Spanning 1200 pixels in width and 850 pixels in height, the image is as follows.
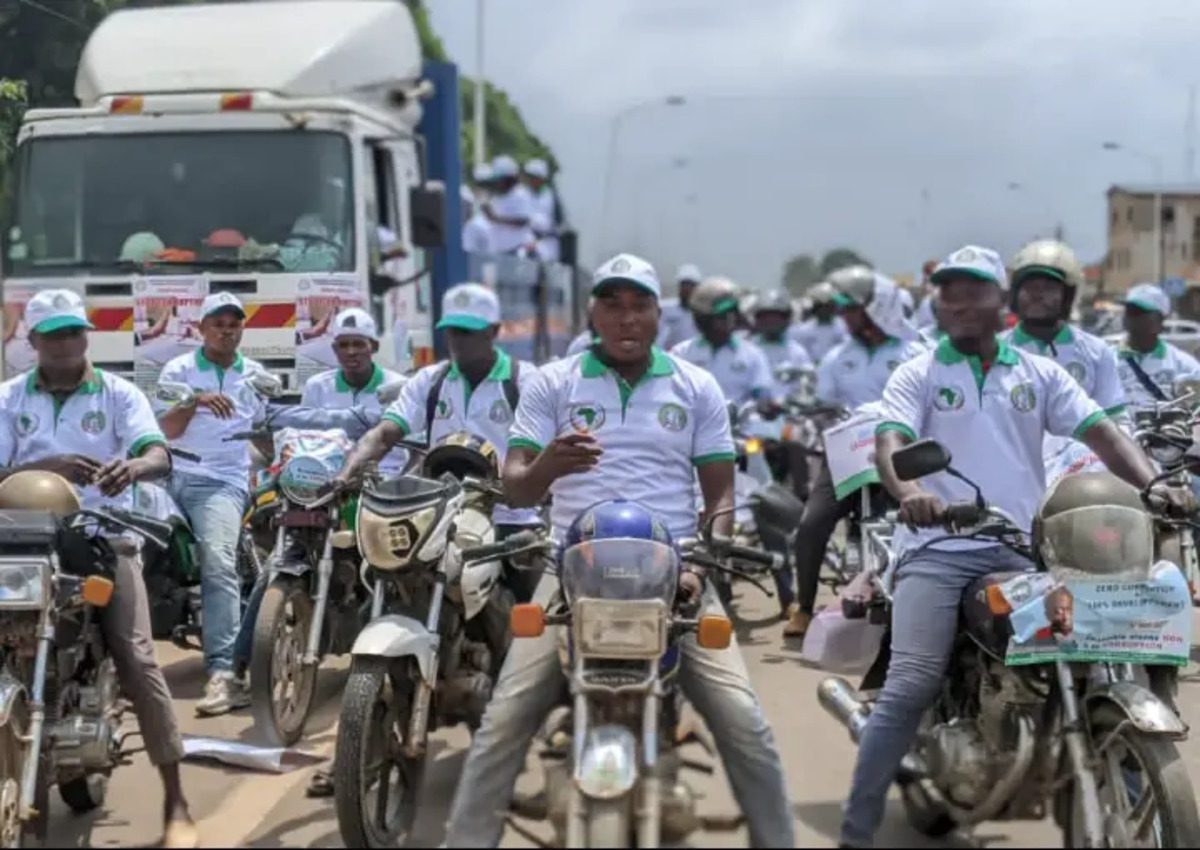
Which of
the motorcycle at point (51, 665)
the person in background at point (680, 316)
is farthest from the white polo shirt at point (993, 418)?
the person in background at point (680, 316)

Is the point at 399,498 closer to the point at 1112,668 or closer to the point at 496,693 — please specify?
the point at 496,693

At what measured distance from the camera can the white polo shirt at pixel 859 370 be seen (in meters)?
10.3

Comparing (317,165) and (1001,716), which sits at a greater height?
(317,165)

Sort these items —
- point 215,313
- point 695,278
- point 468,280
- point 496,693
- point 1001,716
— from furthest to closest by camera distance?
point 695,278
point 468,280
point 215,313
point 1001,716
point 496,693

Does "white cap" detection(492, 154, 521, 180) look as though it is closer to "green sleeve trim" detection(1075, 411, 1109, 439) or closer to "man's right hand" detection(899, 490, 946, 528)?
"green sleeve trim" detection(1075, 411, 1109, 439)

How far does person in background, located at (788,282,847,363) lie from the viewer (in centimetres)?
1602

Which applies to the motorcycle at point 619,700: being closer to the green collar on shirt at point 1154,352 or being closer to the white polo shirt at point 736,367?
the green collar on shirt at point 1154,352

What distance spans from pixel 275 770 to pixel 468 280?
766 cm

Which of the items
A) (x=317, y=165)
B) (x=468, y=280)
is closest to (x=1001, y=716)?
(x=317, y=165)

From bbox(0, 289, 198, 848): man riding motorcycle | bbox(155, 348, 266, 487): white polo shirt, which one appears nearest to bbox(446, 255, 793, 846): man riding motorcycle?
bbox(0, 289, 198, 848): man riding motorcycle

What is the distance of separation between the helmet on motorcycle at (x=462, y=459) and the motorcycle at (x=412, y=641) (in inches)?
7.0

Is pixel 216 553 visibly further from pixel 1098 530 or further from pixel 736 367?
pixel 736 367

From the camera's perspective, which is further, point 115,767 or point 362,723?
point 115,767

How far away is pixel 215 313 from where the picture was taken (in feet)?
27.2
